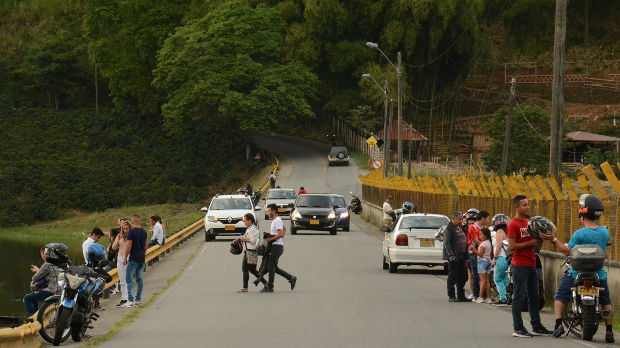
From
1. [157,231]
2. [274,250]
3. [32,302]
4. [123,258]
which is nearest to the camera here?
[32,302]

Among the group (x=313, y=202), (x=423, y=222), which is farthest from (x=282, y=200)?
(x=423, y=222)

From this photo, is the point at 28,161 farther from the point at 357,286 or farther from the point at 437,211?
the point at 357,286

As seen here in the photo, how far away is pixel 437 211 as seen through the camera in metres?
41.7

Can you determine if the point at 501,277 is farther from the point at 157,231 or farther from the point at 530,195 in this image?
the point at 157,231

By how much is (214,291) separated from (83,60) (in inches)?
3837

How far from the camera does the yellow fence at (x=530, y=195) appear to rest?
63.2ft

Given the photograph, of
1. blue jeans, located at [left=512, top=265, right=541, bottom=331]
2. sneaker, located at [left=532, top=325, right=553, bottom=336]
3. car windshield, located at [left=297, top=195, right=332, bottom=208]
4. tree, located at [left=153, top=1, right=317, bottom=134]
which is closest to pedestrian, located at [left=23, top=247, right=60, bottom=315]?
blue jeans, located at [left=512, top=265, right=541, bottom=331]

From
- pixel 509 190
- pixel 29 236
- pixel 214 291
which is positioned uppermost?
pixel 509 190

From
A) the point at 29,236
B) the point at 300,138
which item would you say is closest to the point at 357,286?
the point at 29,236

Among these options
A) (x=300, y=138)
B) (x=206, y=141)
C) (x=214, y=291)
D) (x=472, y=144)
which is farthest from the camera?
(x=300, y=138)

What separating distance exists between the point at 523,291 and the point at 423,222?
1227cm

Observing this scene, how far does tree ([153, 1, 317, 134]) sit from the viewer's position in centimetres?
9162

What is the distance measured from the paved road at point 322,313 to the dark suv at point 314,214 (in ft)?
39.8

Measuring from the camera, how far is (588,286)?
15195 millimetres
